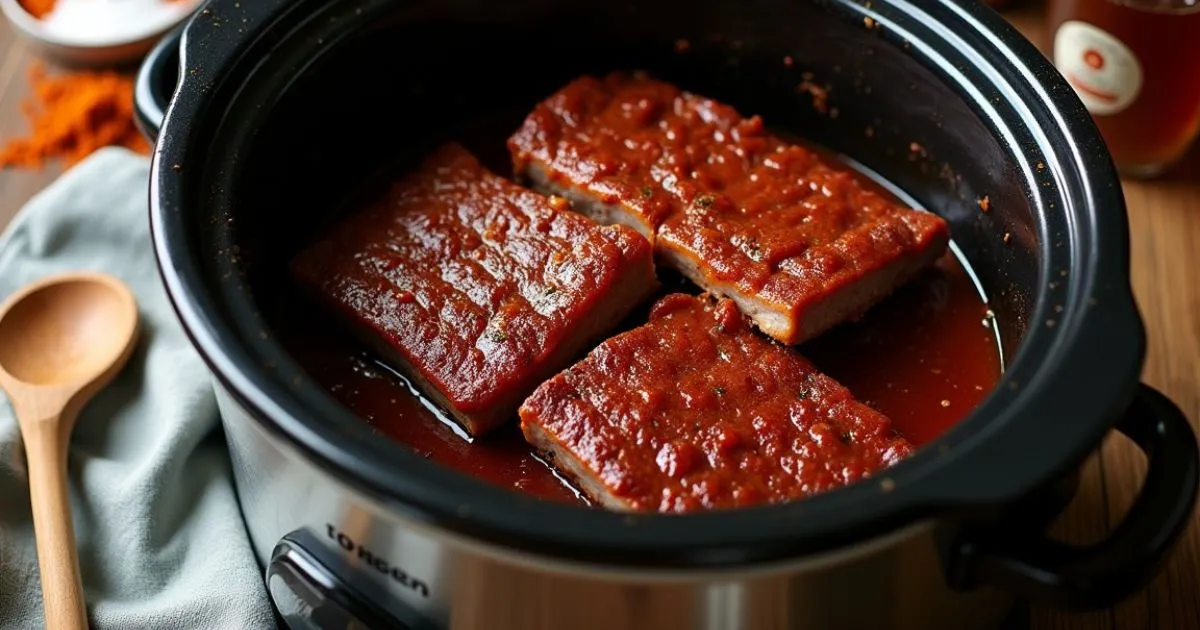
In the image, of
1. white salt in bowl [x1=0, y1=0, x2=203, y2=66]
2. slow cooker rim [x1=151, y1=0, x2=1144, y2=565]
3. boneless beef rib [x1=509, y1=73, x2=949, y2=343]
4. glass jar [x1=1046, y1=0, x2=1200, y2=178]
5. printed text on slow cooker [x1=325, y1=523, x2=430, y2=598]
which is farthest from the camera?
white salt in bowl [x1=0, y1=0, x2=203, y2=66]

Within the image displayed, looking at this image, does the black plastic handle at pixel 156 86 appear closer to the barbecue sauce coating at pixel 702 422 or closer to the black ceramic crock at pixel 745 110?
the black ceramic crock at pixel 745 110

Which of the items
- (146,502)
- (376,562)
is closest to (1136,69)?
(376,562)

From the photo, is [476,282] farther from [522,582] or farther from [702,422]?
[522,582]

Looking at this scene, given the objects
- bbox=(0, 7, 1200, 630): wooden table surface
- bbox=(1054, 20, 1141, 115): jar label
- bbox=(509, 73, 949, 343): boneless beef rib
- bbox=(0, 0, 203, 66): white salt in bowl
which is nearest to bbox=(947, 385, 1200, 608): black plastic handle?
bbox=(0, 7, 1200, 630): wooden table surface

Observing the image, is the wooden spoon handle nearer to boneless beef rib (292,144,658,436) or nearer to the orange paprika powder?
boneless beef rib (292,144,658,436)

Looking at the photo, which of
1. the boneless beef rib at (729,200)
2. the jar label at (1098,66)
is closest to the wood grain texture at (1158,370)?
the jar label at (1098,66)

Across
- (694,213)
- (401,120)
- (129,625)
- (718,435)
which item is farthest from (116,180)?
(718,435)

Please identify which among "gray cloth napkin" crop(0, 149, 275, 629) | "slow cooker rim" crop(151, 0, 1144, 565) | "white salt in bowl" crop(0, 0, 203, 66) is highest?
"slow cooker rim" crop(151, 0, 1144, 565)
